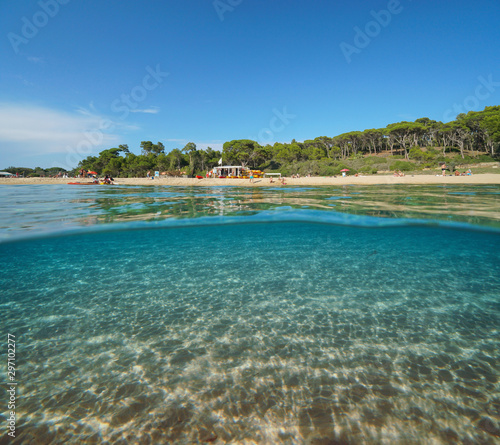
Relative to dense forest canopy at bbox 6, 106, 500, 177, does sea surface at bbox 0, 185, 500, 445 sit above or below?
below

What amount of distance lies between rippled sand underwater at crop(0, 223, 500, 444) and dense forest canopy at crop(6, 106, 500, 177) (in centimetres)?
5547

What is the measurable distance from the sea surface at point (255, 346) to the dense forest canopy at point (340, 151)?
55010 millimetres

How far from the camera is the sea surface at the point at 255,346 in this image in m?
2.34

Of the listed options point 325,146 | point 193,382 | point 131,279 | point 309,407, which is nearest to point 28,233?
point 131,279

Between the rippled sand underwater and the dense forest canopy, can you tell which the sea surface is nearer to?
the rippled sand underwater

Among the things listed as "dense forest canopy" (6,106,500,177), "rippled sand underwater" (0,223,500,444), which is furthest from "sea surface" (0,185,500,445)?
"dense forest canopy" (6,106,500,177)

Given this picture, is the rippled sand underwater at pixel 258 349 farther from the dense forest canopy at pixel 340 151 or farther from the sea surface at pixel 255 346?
the dense forest canopy at pixel 340 151

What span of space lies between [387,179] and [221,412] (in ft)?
143

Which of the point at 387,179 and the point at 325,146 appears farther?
the point at 325,146

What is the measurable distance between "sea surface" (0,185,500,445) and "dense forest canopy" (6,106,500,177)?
55010 mm

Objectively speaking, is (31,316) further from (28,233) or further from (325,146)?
(325,146)

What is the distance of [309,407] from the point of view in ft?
8.16

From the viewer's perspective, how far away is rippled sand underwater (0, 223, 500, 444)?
233cm

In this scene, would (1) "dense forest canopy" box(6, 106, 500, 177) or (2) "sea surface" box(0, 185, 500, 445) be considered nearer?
(2) "sea surface" box(0, 185, 500, 445)
